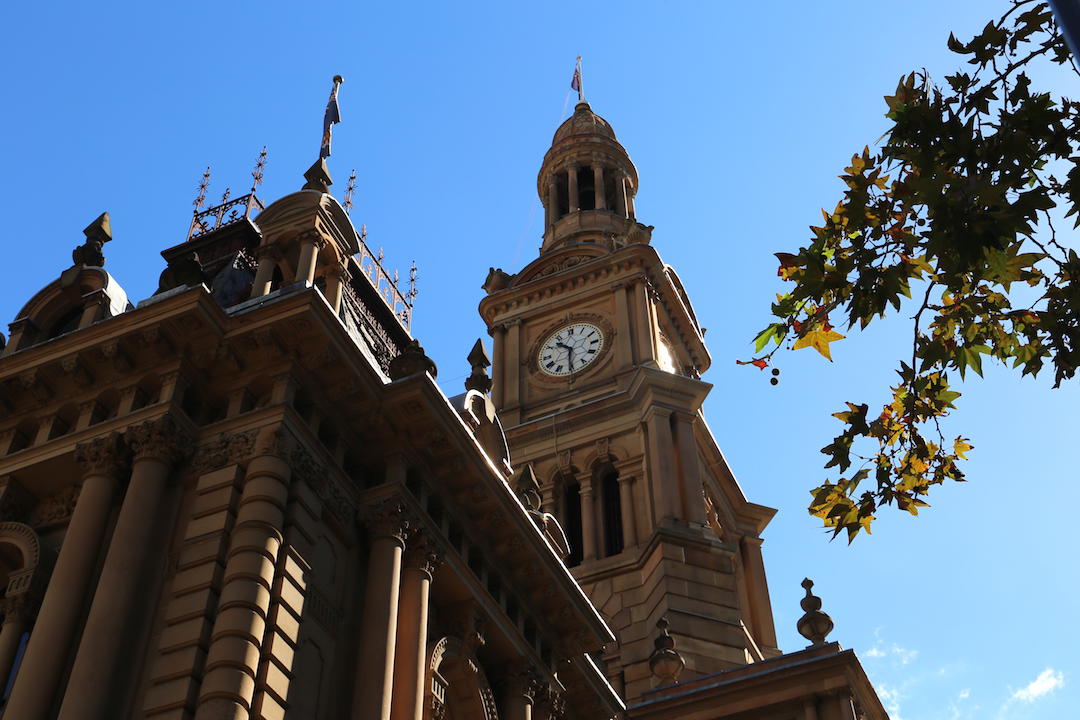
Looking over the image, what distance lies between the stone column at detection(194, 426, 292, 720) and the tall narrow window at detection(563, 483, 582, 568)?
22984 mm

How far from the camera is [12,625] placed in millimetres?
16406

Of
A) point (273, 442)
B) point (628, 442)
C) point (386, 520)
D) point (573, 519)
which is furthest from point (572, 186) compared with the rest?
point (273, 442)

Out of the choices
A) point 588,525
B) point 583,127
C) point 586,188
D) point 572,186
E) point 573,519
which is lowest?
point 588,525

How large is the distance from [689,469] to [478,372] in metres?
14.8

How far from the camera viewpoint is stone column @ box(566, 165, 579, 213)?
Result: 52312 millimetres

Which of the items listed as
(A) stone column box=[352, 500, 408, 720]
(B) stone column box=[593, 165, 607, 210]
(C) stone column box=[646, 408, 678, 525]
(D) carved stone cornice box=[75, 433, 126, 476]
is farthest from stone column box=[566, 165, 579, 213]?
(D) carved stone cornice box=[75, 433, 126, 476]

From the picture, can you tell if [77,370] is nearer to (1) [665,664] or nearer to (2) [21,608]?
(2) [21,608]

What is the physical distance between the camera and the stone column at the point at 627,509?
3762 cm

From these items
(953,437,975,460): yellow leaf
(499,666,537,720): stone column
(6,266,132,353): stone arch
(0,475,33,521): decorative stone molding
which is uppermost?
(6,266,132,353): stone arch

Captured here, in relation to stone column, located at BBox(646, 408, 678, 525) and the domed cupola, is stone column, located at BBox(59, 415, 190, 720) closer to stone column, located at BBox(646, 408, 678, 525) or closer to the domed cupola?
stone column, located at BBox(646, 408, 678, 525)

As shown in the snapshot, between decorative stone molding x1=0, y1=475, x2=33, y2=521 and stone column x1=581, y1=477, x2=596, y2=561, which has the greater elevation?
stone column x1=581, y1=477, x2=596, y2=561

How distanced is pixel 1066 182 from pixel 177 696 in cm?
1062

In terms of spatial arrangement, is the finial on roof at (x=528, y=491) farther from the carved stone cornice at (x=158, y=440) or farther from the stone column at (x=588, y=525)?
the stone column at (x=588, y=525)

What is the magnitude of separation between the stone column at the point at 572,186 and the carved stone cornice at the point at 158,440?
3564cm
